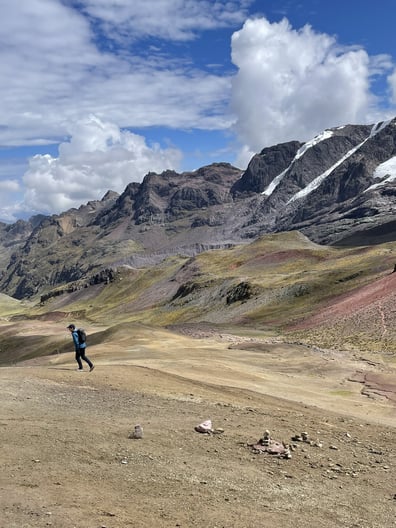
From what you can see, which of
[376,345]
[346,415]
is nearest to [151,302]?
[376,345]

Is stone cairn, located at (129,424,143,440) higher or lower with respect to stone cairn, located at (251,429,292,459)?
higher

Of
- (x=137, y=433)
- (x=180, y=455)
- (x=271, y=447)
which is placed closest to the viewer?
(x=180, y=455)

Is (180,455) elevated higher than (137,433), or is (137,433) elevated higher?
(137,433)

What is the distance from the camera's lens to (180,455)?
1532 cm

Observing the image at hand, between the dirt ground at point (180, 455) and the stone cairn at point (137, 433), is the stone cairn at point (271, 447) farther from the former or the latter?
the stone cairn at point (137, 433)

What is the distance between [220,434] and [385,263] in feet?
244

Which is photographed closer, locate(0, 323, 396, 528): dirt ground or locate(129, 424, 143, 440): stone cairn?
locate(0, 323, 396, 528): dirt ground

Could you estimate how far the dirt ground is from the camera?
1190 centimetres

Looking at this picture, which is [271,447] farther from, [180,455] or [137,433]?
[137,433]

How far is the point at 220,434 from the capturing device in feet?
57.2

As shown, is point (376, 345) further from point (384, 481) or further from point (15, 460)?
point (15, 460)

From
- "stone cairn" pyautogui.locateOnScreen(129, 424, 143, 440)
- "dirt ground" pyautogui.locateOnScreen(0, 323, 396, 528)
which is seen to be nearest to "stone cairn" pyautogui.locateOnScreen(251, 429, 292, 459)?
"dirt ground" pyautogui.locateOnScreen(0, 323, 396, 528)

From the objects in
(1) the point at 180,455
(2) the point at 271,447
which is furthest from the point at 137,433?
(2) the point at 271,447

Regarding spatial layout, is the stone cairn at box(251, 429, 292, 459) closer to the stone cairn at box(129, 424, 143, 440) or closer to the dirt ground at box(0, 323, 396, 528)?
the dirt ground at box(0, 323, 396, 528)
